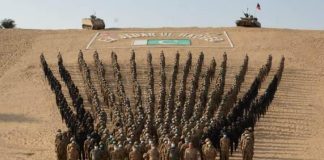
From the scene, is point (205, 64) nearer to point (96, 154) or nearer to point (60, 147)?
point (60, 147)

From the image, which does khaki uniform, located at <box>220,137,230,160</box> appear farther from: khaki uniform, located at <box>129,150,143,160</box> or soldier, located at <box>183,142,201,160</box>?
khaki uniform, located at <box>129,150,143,160</box>

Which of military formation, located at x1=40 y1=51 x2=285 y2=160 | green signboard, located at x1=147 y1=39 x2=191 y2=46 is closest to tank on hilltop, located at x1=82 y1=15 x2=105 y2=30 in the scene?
green signboard, located at x1=147 y1=39 x2=191 y2=46

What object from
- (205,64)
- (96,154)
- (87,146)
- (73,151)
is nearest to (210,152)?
(96,154)

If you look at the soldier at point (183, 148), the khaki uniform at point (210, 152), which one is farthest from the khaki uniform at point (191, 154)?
the khaki uniform at point (210, 152)

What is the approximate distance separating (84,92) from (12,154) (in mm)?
8257

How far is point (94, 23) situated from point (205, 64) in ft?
43.1

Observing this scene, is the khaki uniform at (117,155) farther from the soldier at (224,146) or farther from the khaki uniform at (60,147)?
the soldier at (224,146)

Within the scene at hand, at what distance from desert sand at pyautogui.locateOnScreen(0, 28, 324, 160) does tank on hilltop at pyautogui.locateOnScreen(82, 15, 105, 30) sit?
1.13 metres

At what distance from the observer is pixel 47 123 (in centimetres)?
2048

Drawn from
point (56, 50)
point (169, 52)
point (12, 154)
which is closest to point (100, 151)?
point (12, 154)

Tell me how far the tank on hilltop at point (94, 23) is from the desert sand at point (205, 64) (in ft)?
3.70

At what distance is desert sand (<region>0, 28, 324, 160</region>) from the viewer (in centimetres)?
1792

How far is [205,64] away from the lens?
29297mm

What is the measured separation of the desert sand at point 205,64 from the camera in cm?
1792
